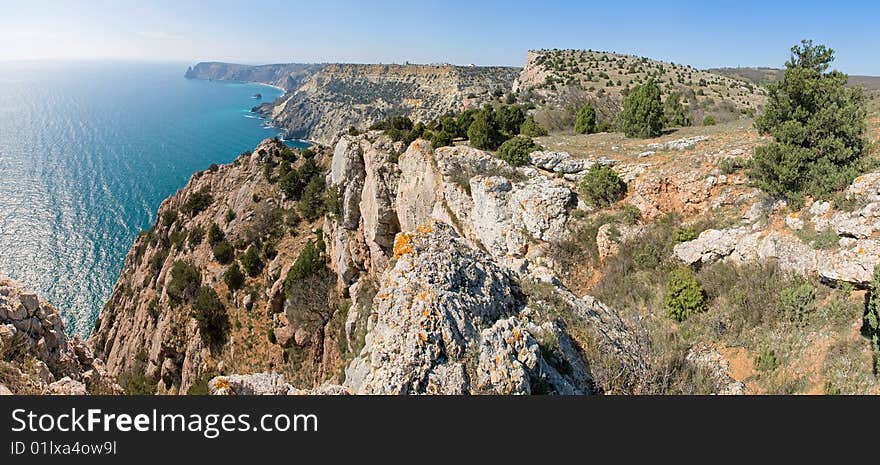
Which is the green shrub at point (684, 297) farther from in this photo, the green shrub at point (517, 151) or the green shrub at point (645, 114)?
the green shrub at point (645, 114)

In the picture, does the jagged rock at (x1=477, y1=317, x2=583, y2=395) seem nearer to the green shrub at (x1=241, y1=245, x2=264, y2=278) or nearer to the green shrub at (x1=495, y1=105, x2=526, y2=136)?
the green shrub at (x1=495, y1=105, x2=526, y2=136)

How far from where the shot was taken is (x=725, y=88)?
191 ft

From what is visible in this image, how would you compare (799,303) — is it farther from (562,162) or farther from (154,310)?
(154,310)

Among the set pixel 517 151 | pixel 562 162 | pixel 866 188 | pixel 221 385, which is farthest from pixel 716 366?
pixel 517 151

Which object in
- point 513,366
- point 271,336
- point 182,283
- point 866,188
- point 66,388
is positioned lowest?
point 271,336

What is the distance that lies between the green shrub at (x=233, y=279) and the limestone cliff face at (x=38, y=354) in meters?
25.7

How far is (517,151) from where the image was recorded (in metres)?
21.3

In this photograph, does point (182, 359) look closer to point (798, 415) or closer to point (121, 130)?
point (798, 415)

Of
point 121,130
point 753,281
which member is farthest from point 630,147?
point 121,130

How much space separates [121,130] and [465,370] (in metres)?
173

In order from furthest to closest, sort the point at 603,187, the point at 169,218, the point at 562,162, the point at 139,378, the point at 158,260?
the point at 169,218 < the point at 158,260 < the point at 139,378 < the point at 562,162 < the point at 603,187

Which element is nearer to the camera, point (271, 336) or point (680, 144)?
point (680, 144)

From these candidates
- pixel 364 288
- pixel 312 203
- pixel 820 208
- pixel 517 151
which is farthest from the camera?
pixel 312 203

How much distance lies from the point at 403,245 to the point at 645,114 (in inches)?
773
